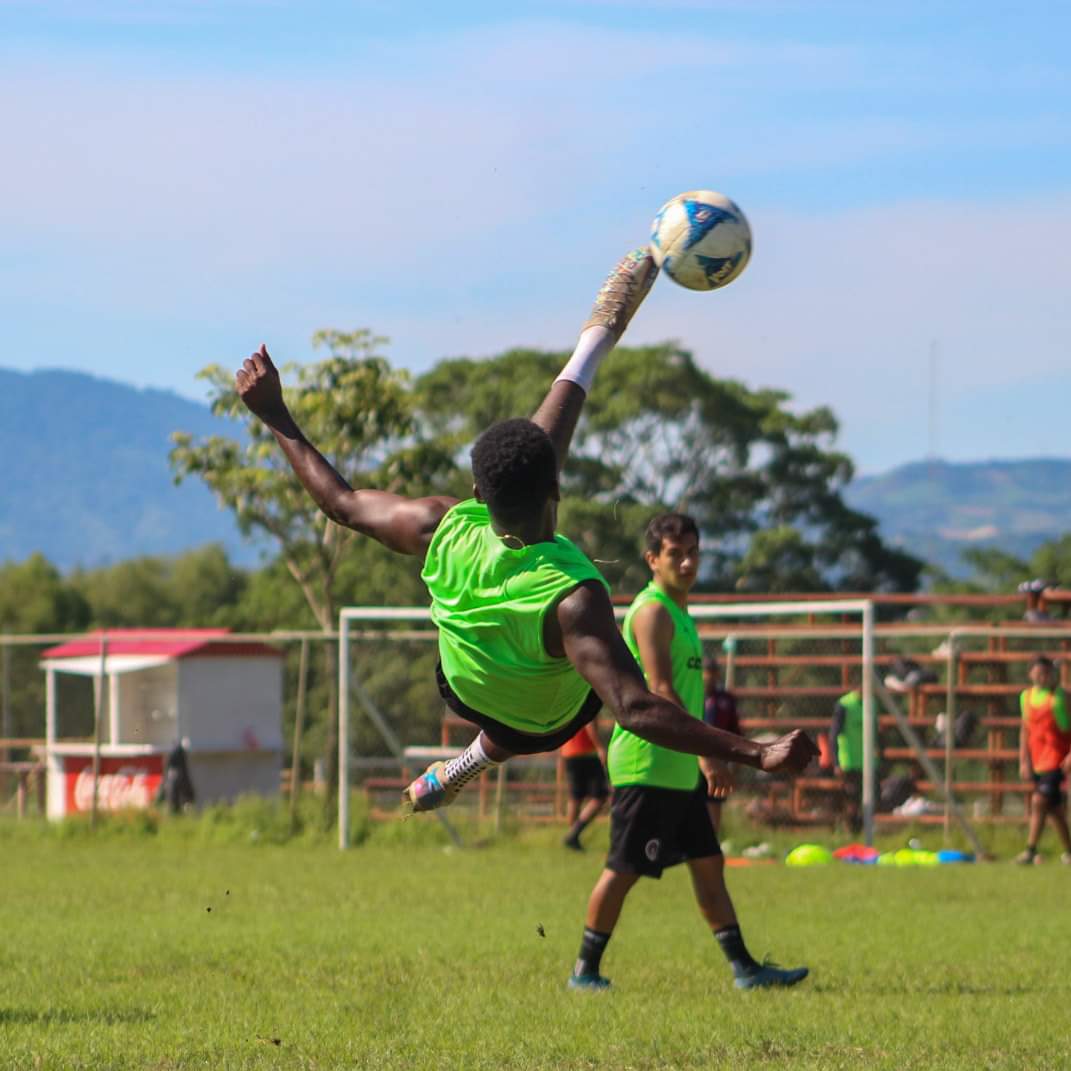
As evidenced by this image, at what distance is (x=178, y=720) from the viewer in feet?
80.6

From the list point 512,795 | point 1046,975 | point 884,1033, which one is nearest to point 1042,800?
point 512,795

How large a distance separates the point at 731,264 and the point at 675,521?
2732mm

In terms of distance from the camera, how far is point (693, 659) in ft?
31.8

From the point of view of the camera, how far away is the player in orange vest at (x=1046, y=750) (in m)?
17.3

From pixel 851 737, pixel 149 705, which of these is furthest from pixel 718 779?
pixel 149 705

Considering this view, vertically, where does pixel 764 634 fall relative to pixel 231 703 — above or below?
above

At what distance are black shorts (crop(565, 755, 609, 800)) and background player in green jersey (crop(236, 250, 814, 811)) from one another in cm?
1080

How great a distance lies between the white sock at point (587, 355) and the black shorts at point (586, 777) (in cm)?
1092

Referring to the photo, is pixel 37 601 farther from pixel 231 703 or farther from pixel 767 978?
pixel 767 978

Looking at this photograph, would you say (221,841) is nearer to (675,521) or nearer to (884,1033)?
(675,521)

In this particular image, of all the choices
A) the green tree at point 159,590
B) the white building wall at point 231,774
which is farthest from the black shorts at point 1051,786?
the green tree at point 159,590

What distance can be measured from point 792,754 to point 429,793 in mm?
1977

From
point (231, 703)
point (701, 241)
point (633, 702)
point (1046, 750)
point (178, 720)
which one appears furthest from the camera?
point (231, 703)

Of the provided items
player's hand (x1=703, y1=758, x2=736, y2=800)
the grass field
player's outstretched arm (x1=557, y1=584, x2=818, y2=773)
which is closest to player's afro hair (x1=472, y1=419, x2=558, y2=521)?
player's outstretched arm (x1=557, y1=584, x2=818, y2=773)
